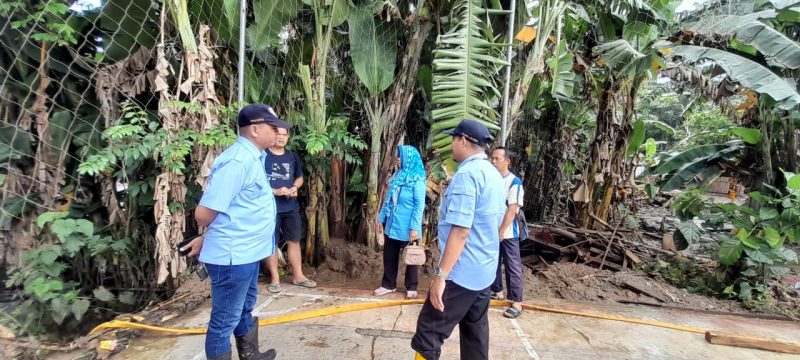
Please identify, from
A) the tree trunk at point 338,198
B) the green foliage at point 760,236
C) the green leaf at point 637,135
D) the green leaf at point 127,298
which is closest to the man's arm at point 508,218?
the tree trunk at point 338,198

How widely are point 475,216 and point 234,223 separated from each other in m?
1.26

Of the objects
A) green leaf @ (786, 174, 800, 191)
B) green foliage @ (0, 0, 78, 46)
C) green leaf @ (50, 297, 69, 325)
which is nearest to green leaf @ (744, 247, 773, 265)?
green leaf @ (786, 174, 800, 191)

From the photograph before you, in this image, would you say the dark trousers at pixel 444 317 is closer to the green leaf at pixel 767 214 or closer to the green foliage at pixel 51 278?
the green foliage at pixel 51 278

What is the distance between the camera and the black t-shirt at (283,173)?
3.47 metres

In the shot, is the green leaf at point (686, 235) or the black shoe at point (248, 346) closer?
the black shoe at point (248, 346)

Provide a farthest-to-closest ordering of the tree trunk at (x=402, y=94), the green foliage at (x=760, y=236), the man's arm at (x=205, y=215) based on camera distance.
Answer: the tree trunk at (x=402, y=94) < the green foliage at (x=760, y=236) < the man's arm at (x=205, y=215)

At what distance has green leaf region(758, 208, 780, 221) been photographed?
388 cm

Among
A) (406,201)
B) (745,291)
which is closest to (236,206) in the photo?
(406,201)

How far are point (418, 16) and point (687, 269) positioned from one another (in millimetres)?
4718

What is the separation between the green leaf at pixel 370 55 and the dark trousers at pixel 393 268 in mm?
1580

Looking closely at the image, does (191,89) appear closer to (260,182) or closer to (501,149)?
(260,182)

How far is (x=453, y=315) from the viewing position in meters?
1.98

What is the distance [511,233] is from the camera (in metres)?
3.35

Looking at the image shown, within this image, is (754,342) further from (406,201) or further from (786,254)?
(406,201)
